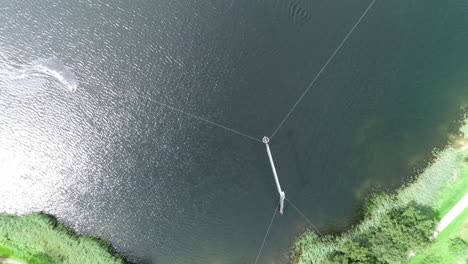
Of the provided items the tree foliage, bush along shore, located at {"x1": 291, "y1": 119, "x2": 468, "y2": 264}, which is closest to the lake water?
bush along shore, located at {"x1": 291, "y1": 119, "x2": 468, "y2": 264}

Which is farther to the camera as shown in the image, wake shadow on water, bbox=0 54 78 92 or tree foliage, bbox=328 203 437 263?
wake shadow on water, bbox=0 54 78 92

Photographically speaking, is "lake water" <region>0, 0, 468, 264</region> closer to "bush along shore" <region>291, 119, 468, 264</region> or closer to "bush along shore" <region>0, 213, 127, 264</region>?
"bush along shore" <region>0, 213, 127, 264</region>

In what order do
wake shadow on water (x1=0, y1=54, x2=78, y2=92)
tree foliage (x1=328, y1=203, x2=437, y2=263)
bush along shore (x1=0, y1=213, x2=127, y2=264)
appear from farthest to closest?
1. wake shadow on water (x1=0, y1=54, x2=78, y2=92)
2. bush along shore (x1=0, y1=213, x2=127, y2=264)
3. tree foliage (x1=328, y1=203, x2=437, y2=263)

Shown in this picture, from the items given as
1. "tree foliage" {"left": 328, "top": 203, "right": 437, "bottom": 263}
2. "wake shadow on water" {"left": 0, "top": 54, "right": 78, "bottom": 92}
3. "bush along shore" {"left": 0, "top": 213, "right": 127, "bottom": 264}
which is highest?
"tree foliage" {"left": 328, "top": 203, "right": 437, "bottom": 263}

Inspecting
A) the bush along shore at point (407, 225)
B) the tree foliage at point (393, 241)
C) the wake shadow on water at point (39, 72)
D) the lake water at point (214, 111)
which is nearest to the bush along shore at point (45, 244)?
the lake water at point (214, 111)

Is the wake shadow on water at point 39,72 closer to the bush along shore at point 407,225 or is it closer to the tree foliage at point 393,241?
the bush along shore at point 407,225

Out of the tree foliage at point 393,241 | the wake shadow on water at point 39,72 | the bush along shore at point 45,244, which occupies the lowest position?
the bush along shore at point 45,244

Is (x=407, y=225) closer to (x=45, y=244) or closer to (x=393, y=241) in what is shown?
(x=393, y=241)
